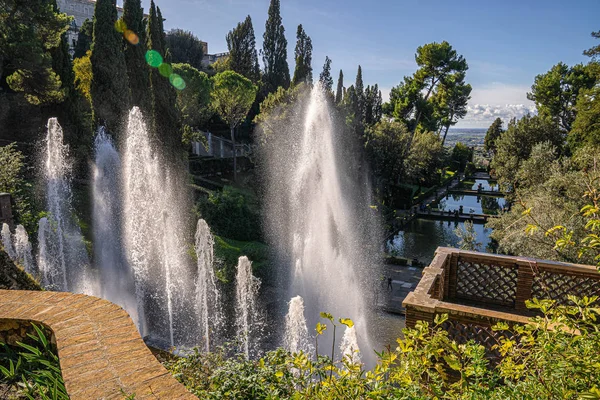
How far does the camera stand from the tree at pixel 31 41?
14203mm

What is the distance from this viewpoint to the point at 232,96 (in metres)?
25.8

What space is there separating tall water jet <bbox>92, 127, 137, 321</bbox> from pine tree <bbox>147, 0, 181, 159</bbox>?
98.6 inches

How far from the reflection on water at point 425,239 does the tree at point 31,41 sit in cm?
1582

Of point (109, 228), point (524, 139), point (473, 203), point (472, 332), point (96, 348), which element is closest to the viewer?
point (96, 348)

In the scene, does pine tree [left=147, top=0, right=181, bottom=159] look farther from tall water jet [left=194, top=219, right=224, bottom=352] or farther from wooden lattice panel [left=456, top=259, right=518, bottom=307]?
wooden lattice panel [left=456, top=259, right=518, bottom=307]

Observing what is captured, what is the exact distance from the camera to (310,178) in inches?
580

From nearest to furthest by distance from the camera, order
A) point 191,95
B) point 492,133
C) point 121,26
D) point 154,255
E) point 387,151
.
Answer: point 154,255 < point 121,26 < point 191,95 < point 387,151 < point 492,133

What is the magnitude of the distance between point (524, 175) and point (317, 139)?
777 cm

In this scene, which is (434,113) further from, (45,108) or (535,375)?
(535,375)

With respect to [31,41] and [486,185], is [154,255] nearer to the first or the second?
[31,41]

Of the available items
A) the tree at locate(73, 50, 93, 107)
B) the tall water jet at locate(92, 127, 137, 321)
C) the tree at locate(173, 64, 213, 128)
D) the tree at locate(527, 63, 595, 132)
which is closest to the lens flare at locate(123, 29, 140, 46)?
the tree at locate(73, 50, 93, 107)

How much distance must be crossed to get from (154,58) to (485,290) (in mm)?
18324

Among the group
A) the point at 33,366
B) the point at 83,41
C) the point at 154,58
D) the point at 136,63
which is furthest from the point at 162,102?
the point at 33,366

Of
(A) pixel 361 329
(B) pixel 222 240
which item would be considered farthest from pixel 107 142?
(A) pixel 361 329
